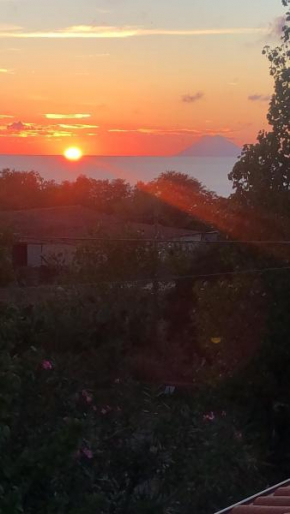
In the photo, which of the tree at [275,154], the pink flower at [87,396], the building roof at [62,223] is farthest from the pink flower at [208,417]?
the building roof at [62,223]

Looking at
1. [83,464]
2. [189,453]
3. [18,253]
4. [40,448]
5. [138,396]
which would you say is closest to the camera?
[40,448]

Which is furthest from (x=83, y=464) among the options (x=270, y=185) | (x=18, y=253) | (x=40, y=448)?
(x=18, y=253)

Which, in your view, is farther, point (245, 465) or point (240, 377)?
point (240, 377)

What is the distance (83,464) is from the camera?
4523 mm

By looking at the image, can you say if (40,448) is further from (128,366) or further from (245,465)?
(128,366)

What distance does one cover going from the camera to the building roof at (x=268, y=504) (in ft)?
11.8

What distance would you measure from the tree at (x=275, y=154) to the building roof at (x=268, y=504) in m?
7.84

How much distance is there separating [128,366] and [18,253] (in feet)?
63.6

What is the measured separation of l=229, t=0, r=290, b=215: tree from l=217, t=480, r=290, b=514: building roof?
784 centimetres

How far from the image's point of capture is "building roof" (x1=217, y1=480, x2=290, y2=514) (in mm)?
3602

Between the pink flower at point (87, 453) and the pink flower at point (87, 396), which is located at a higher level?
the pink flower at point (87, 396)

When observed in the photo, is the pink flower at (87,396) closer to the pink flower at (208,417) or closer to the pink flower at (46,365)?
the pink flower at (46,365)

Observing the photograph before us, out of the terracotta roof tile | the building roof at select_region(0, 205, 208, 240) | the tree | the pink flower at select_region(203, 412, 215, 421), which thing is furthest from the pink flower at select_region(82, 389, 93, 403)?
the building roof at select_region(0, 205, 208, 240)

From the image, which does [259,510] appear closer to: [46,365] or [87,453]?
[87,453]
